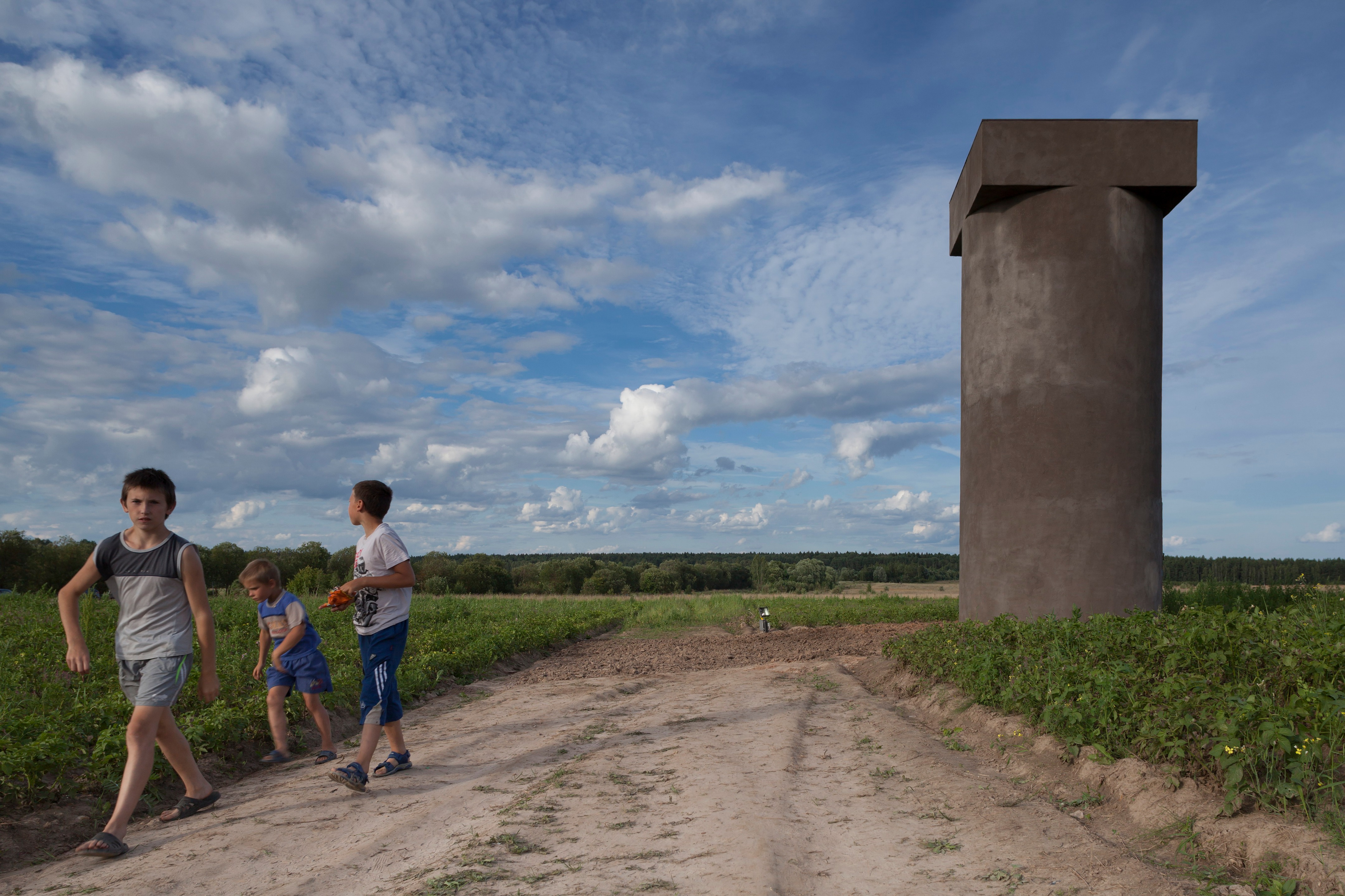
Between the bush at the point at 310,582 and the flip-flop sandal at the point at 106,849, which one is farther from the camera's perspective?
the bush at the point at 310,582

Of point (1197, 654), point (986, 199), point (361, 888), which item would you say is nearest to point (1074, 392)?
point (986, 199)

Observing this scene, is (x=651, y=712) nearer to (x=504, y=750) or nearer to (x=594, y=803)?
(x=504, y=750)

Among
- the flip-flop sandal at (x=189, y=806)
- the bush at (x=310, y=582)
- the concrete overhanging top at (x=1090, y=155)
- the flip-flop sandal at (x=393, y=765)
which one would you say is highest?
the concrete overhanging top at (x=1090, y=155)

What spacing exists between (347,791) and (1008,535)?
8.04m

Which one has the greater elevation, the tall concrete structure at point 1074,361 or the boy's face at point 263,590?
the tall concrete structure at point 1074,361

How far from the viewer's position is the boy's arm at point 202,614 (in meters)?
4.36

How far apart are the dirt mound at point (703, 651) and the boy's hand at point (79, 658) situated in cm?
642

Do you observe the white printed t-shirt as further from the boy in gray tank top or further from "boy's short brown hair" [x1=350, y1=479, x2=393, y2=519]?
the boy in gray tank top

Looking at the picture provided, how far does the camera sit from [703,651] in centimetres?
1335

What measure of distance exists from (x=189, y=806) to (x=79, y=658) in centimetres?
128

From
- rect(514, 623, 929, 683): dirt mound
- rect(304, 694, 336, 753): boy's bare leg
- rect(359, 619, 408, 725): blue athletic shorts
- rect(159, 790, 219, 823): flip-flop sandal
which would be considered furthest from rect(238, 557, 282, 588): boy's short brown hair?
rect(514, 623, 929, 683): dirt mound

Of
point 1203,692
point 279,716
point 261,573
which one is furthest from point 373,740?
point 1203,692

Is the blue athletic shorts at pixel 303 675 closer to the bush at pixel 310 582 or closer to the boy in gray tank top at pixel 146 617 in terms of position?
the boy in gray tank top at pixel 146 617

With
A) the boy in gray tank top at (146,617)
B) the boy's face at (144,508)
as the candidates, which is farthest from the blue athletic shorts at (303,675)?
the boy's face at (144,508)
